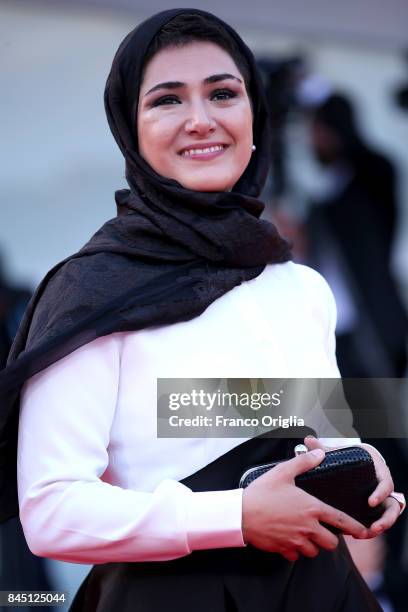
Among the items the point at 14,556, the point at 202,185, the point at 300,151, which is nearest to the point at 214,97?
the point at 202,185

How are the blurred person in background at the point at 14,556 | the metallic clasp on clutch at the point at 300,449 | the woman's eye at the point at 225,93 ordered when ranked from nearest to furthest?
the metallic clasp on clutch at the point at 300,449 < the woman's eye at the point at 225,93 < the blurred person in background at the point at 14,556

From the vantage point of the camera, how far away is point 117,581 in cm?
121

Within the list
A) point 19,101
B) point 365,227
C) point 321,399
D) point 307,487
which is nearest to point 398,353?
point 365,227

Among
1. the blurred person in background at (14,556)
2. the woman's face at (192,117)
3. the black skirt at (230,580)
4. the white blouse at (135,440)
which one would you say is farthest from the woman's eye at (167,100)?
the blurred person in background at (14,556)

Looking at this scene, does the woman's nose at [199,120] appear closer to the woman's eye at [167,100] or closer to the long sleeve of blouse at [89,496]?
the woman's eye at [167,100]

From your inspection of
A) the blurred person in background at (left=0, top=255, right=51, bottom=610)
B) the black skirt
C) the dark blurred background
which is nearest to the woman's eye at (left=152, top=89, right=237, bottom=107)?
the black skirt

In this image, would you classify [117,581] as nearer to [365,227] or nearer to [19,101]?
[19,101]

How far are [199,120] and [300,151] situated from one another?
4.90 feet

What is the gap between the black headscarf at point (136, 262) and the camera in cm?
118

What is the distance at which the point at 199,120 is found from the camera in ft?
4.18

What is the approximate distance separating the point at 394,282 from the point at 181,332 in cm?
161

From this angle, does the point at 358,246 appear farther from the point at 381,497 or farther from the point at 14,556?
the point at 381,497

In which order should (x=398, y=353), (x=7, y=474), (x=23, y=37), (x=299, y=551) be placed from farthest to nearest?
(x=398, y=353), (x=23, y=37), (x=7, y=474), (x=299, y=551)

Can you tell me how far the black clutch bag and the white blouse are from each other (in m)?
0.08
